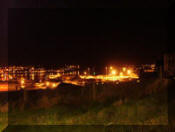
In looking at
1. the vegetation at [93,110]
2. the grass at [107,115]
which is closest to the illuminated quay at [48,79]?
the vegetation at [93,110]

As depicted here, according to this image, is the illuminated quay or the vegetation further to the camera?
the illuminated quay

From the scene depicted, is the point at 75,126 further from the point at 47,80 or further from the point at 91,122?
the point at 47,80

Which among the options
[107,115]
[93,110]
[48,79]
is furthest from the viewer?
[48,79]

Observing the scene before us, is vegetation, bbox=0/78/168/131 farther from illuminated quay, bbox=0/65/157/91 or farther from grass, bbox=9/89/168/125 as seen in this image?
illuminated quay, bbox=0/65/157/91

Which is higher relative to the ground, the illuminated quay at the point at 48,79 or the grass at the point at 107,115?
the illuminated quay at the point at 48,79

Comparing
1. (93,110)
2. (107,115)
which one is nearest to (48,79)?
(93,110)

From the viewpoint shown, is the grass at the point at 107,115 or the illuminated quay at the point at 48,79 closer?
the grass at the point at 107,115

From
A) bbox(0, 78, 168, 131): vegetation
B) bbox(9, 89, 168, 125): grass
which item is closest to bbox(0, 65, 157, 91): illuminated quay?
bbox(0, 78, 168, 131): vegetation

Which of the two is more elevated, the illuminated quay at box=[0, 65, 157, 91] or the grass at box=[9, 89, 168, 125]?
the illuminated quay at box=[0, 65, 157, 91]

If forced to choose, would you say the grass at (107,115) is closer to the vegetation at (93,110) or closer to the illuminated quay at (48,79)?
the vegetation at (93,110)

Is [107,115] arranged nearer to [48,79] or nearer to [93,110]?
[93,110]

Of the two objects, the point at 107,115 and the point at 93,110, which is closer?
the point at 107,115

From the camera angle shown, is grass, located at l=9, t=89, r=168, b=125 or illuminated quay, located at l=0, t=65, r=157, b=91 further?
illuminated quay, located at l=0, t=65, r=157, b=91

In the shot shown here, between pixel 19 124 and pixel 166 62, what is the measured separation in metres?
11.9
